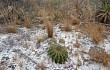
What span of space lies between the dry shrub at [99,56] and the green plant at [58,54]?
1.89 feet

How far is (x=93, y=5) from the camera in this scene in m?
6.77

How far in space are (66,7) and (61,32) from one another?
5.81 feet

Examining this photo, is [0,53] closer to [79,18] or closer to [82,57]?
[82,57]

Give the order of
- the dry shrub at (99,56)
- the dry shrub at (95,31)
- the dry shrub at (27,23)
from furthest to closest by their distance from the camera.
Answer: the dry shrub at (27,23)
the dry shrub at (95,31)
the dry shrub at (99,56)

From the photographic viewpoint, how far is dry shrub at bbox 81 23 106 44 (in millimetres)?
4781

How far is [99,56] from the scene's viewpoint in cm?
428

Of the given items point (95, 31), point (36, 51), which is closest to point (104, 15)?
point (95, 31)

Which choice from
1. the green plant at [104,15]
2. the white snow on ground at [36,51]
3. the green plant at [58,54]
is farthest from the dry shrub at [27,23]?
the green plant at [104,15]

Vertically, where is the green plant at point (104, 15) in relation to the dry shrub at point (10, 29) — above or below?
above

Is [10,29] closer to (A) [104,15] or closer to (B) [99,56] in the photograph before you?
(B) [99,56]

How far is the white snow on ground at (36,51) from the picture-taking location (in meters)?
4.23

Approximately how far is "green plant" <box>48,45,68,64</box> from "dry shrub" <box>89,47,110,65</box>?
0.58 m

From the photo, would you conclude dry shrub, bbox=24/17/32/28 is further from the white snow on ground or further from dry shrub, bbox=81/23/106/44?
dry shrub, bbox=81/23/106/44

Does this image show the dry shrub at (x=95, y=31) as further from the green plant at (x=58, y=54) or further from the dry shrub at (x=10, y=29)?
the dry shrub at (x=10, y=29)
